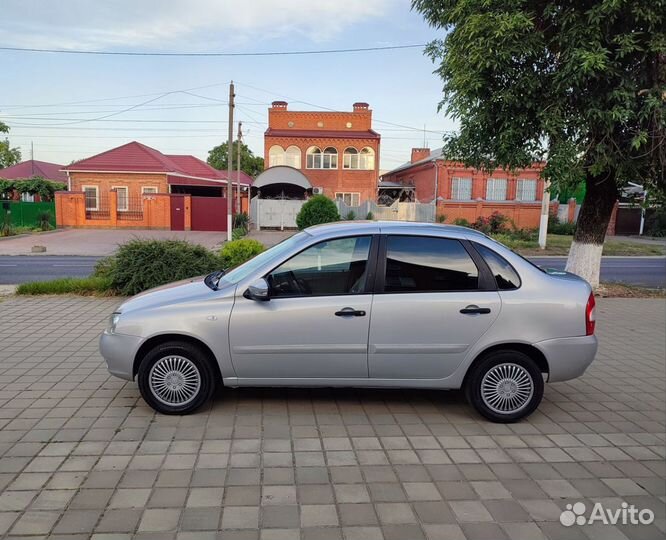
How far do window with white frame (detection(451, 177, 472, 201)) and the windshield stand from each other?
3278 cm

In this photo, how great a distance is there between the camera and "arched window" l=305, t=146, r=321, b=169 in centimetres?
4081

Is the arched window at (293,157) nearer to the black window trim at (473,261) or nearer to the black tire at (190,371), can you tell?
the black window trim at (473,261)

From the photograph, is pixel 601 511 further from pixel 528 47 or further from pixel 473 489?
pixel 528 47

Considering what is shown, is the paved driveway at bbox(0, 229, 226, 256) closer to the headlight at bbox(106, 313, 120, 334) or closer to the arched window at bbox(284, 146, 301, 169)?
the arched window at bbox(284, 146, 301, 169)

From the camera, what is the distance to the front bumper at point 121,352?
439 centimetres

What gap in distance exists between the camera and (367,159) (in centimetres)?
4097

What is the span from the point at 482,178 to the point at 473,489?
114 ft

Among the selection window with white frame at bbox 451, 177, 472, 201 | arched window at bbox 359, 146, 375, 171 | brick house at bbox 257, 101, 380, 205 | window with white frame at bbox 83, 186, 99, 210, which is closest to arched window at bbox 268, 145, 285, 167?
brick house at bbox 257, 101, 380, 205

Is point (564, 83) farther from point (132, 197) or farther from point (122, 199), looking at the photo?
point (122, 199)

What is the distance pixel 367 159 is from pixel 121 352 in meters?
38.1

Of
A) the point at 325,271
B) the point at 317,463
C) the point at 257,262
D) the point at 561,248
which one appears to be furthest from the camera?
the point at 561,248

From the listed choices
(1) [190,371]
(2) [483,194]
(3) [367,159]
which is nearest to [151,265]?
(1) [190,371]

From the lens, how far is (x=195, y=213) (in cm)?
3356

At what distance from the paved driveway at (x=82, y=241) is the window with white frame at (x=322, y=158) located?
12283mm
